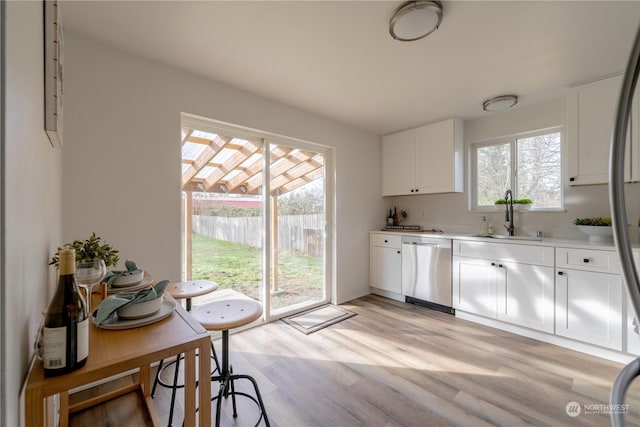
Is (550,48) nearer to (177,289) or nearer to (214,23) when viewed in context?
(214,23)

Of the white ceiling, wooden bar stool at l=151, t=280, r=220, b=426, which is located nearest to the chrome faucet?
the white ceiling

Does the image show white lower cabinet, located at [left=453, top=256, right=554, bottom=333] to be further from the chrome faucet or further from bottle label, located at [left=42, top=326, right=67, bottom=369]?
bottle label, located at [left=42, top=326, right=67, bottom=369]

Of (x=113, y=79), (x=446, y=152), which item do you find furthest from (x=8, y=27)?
(x=446, y=152)

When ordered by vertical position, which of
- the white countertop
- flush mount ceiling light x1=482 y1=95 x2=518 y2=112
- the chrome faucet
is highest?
flush mount ceiling light x1=482 y1=95 x2=518 y2=112

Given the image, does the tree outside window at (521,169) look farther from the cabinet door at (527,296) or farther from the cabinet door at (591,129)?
the cabinet door at (527,296)

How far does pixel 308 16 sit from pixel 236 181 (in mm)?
1586

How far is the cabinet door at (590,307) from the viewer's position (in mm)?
2074

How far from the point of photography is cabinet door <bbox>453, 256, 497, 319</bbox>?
8.87 feet

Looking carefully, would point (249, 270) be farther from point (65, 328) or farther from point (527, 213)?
point (527, 213)

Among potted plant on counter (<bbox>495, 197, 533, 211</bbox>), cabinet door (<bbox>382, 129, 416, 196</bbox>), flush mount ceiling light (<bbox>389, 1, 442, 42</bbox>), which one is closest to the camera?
flush mount ceiling light (<bbox>389, 1, 442, 42</bbox>)

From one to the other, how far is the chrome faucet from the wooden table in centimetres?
321

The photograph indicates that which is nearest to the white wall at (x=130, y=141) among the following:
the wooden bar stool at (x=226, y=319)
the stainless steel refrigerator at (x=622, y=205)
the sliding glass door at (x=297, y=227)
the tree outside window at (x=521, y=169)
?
the sliding glass door at (x=297, y=227)

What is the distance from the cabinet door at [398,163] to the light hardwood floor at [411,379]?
5.97 feet

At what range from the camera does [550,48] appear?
189 cm
